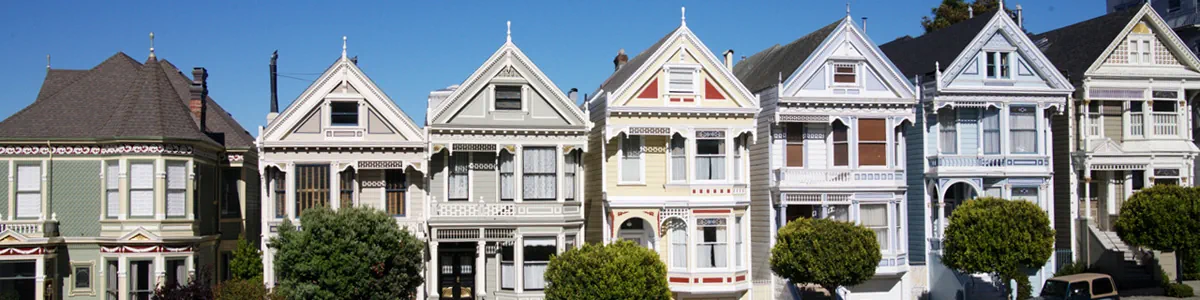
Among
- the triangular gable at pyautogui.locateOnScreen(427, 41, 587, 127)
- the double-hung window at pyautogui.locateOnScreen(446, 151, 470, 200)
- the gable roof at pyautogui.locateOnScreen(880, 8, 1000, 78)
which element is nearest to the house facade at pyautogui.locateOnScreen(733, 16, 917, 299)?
the gable roof at pyautogui.locateOnScreen(880, 8, 1000, 78)

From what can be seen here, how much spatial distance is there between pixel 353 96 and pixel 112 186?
7111mm

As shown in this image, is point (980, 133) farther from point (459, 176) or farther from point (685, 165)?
point (459, 176)

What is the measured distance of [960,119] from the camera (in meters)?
38.7

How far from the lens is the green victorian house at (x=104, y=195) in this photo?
3331cm

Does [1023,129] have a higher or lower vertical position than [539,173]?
higher

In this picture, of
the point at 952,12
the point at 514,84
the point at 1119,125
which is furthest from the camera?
the point at 952,12

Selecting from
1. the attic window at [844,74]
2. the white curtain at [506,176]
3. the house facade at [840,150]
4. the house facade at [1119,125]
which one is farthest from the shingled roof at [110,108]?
the house facade at [1119,125]

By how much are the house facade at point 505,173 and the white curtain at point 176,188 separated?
22.7 feet

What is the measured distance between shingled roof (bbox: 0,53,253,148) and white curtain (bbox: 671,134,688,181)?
13.3 meters

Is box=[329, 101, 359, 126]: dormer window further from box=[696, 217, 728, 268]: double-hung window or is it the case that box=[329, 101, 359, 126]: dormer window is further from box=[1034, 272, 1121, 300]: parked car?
box=[1034, 272, 1121, 300]: parked car

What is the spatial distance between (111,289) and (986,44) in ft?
90.5

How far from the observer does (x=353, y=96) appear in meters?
35.0

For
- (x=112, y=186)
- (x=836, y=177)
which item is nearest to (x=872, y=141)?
(x=836, y=177)

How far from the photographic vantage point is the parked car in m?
33.9
